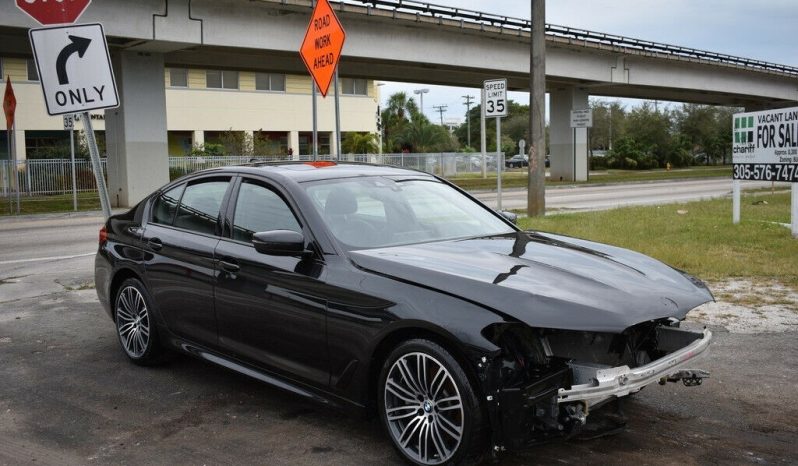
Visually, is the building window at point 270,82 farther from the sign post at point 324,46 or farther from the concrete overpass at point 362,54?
the sign post at point 324,46

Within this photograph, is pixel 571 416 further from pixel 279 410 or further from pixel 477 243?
pixel 279 410

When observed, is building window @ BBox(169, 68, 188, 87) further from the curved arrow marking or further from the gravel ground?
the gravel ground

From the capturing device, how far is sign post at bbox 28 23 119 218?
23.8 ft

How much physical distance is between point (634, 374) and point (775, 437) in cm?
122

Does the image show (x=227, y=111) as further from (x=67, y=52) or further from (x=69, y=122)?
(x=67, y=52)

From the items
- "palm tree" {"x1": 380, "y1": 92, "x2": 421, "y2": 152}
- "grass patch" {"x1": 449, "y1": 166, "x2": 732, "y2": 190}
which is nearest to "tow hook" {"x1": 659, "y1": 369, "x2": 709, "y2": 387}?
"grass patch" {"x1": 449, "y1": 166, "x2": 732, "y2": 190}

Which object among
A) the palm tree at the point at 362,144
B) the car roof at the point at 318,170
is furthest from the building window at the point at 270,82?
the car roof at the point at 318,170

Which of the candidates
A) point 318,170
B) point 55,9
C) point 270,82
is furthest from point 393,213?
point 270,82

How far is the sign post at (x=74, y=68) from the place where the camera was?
23.8 feet

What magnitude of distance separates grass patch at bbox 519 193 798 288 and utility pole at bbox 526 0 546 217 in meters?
1.05

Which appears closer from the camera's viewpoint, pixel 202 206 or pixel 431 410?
pixel 431 410

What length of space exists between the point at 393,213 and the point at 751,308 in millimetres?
4258

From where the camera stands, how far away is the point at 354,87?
199ft

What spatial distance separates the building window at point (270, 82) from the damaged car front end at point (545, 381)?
2183 inches
